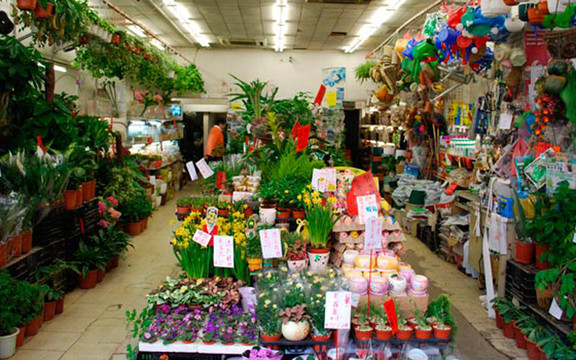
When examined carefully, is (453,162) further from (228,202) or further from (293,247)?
(293,247)

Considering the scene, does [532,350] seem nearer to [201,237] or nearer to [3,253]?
[201,237]

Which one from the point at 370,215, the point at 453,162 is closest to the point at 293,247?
the point at 370,215

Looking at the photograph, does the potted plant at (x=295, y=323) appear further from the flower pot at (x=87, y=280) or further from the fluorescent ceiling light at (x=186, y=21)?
the fluorescent ceiling light at (x=186, y=21)

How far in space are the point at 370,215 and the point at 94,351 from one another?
250cm

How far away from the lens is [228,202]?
513cm

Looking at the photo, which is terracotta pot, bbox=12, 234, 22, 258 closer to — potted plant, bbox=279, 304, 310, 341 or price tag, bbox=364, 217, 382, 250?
potted plant, bbox=279, 304, 310, 341

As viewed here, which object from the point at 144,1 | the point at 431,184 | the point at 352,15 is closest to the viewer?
the point at 431,184

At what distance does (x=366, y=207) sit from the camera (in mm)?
3521

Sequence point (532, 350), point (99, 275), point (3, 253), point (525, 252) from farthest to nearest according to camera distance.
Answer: point (99, 275), point (525, 252), point (3, 253), point (532, 350)

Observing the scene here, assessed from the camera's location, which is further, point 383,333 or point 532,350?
point 532,350

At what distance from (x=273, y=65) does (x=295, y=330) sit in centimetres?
1393

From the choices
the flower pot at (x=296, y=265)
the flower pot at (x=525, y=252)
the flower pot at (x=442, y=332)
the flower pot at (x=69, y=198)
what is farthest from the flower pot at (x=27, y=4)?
the flower pot at (x=525, y=252)

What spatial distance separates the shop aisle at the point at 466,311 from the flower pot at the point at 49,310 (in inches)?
143

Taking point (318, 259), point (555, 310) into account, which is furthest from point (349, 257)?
point (555, 310)
